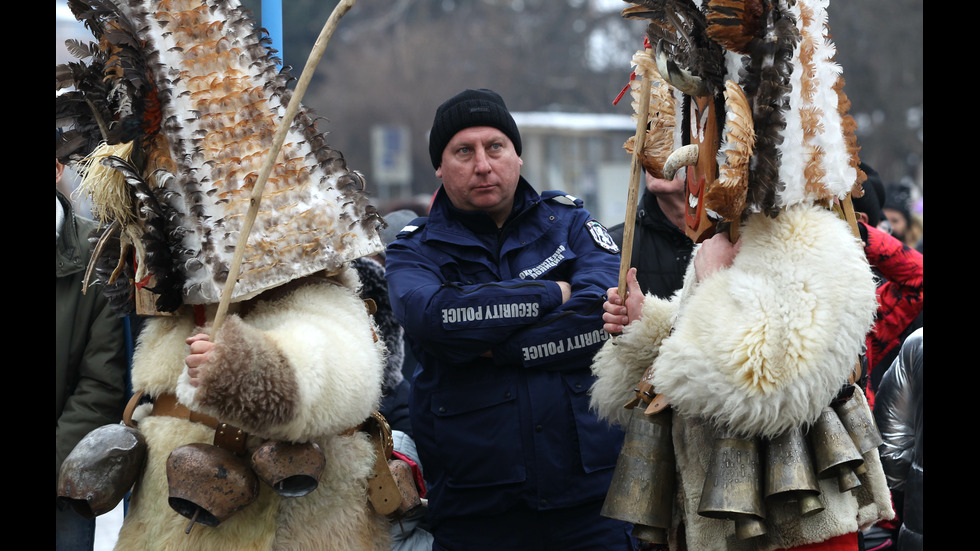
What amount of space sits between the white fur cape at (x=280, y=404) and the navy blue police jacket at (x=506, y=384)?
261 mm

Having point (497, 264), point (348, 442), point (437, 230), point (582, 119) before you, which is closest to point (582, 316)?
point (497, 264)

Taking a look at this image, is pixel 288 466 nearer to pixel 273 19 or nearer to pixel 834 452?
pixel 834 452

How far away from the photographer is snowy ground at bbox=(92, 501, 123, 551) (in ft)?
20.3

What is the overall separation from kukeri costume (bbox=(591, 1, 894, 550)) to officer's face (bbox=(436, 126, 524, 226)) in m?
0.90

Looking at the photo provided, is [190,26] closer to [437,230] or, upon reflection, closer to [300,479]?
[437,230]

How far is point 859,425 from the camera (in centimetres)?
258

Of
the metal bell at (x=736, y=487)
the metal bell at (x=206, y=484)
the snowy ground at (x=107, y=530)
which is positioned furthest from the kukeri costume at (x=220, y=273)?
the snowy ground at (x=107, y=530)

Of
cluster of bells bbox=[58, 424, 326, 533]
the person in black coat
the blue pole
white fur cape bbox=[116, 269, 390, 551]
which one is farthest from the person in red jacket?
cluster of bells bbox=[58, 424, 326, 533]

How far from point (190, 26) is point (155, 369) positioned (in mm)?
1015

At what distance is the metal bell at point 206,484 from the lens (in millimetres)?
2730

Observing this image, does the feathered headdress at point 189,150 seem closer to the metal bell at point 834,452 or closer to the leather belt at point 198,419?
the leather belt at point 198,419

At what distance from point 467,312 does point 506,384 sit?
28 cm

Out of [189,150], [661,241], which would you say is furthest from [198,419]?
[661,241]

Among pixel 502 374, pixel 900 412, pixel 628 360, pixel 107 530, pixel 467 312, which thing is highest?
pixel 467 312
